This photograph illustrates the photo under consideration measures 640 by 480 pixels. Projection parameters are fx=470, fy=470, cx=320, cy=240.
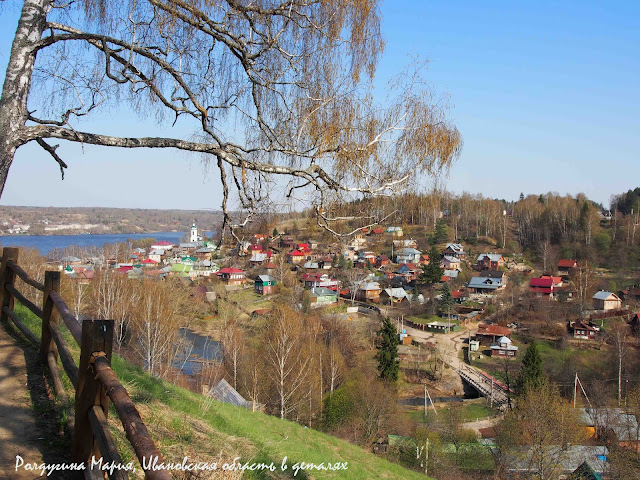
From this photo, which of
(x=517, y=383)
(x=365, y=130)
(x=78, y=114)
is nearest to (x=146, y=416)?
(x=78, y=114)

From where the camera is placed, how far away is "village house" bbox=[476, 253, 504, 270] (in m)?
53.9

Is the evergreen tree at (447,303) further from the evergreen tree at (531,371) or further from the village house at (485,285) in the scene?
the evergreen tree at (531,371)

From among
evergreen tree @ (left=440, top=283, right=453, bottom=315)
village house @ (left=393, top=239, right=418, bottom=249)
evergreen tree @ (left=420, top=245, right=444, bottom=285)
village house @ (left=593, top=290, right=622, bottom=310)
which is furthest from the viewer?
village house @ (left=393, top=239, right=418, bottom=249)

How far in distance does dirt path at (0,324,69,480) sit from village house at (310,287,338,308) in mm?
37022

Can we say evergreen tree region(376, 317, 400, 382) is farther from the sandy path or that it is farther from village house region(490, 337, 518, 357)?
the sandy path

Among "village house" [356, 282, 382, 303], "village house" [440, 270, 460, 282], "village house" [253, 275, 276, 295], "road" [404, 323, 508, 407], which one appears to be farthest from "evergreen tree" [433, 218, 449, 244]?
"village house" [253, 275, 276, 295]

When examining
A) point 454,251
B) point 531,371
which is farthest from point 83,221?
point 531,371

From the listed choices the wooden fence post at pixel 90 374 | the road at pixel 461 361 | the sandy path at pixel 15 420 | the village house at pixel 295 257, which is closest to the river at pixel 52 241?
the village house at pixel 295 257

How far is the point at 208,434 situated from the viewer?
15.1 feet

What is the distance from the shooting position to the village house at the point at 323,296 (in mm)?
42047

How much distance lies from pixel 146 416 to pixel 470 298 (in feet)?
147

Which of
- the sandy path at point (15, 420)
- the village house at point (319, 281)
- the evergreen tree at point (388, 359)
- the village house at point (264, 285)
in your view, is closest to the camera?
the sandy path at point (15, 420)

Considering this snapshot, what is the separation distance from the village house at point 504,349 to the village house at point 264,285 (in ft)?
69.6

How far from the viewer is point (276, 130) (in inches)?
209
